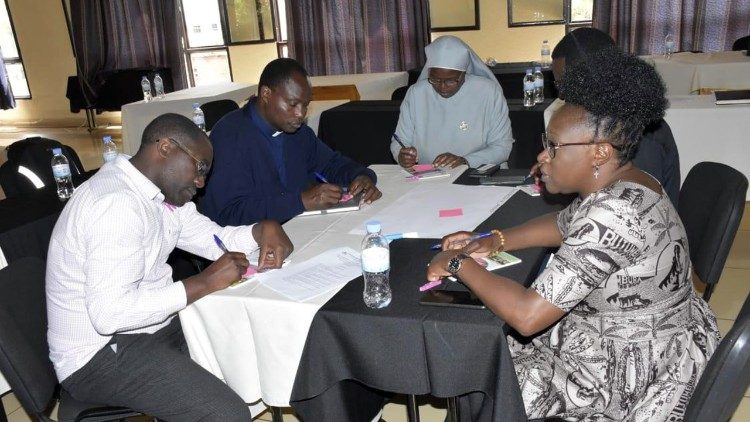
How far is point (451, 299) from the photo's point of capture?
163 cm

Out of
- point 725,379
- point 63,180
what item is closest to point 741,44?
point 725,379

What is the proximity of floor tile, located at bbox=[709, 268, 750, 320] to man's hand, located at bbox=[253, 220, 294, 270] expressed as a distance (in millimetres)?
2225

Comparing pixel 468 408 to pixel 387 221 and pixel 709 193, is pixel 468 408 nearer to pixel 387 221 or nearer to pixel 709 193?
pixel 387 221

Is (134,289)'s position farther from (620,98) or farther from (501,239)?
(620,98)

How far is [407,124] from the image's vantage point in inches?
139

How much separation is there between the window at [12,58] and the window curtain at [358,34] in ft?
16.4

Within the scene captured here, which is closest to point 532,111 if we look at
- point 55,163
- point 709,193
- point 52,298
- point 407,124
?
point 407,124

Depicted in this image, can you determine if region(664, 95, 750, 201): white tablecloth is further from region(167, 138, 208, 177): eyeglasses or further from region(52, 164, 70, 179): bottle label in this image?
region(52, 164, 70, 179): bottle label

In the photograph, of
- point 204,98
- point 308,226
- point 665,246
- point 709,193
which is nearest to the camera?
point 665,246

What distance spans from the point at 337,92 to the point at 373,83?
441 millimetres

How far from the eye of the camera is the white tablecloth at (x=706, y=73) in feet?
16.9

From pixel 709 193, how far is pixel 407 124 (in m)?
1.72

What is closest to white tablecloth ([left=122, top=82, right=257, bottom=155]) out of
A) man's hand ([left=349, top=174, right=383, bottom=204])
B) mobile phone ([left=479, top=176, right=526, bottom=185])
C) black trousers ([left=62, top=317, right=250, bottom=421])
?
man's hand ([left=349, top=174, right=383, bottom=204])

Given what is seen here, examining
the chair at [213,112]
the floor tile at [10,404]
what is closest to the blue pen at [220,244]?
the floor tile at [10,404]
